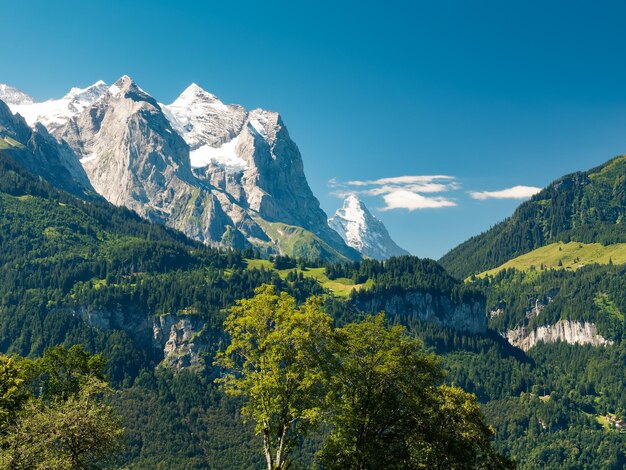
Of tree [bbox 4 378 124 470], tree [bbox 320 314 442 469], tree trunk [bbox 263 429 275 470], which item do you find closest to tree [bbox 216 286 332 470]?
tree trunk [bbox 263 429 275 470]

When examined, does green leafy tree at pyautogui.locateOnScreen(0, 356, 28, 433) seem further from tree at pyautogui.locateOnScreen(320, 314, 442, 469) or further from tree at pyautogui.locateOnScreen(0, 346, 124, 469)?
tree at pyautogui.locateOnScreen(320, 314, 442, 469)

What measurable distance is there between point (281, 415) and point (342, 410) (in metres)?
5.09

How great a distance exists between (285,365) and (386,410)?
10.2 meters

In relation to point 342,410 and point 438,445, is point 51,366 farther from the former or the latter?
point 438,445

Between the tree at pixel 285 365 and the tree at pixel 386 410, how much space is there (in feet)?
8.25

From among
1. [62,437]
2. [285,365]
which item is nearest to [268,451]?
[285,365]

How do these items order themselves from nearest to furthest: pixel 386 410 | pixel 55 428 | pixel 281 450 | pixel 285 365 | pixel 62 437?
pixel 281 450
pixel 55 428
pixel 62 437
pixel 285 365
pixel 386 410

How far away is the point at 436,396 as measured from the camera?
188ft

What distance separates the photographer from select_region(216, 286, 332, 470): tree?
1957 inches

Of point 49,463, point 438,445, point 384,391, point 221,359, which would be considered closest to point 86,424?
A: point 49,463

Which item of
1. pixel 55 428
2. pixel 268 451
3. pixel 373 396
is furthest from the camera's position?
pixel 373 396

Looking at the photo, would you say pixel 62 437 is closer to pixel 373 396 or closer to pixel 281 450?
pixel 281 450

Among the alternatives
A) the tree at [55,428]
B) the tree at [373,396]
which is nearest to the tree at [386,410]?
the tree at [373,396]

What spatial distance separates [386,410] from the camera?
54.3 metres
